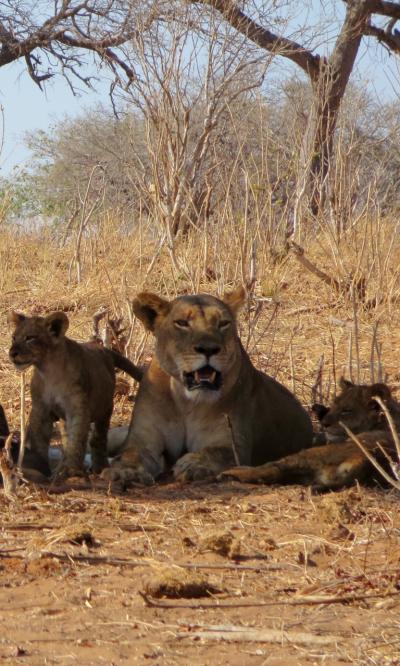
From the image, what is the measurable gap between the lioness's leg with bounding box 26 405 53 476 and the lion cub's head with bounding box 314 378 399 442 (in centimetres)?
132

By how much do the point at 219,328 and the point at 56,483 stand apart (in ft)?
3.38

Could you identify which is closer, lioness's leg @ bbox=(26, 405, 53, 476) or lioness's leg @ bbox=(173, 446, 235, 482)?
lioness's leg @ bbox=(173, 446, 235, 482)

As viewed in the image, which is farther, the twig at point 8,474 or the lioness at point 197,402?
the lioness at point 197,402

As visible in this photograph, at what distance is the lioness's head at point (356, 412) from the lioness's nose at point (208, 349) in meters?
0.74

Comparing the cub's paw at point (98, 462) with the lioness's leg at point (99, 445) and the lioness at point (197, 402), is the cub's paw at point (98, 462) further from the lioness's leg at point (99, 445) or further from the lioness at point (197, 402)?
the lioness at point (197, 402)

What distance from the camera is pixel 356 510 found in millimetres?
4609

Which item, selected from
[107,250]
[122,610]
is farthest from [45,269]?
[122,610]

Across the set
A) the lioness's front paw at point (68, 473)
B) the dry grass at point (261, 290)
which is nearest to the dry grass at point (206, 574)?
the lioness's front paw at point (68, 473)

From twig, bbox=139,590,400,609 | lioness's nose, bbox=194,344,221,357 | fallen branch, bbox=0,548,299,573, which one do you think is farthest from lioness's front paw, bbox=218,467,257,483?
twig, bbox=139,590,400,609

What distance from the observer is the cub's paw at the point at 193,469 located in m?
5.49

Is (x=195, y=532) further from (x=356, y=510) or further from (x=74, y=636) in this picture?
(x=74, y=636)

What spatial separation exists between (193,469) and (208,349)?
55cm

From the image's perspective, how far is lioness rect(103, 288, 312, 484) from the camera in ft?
18.2

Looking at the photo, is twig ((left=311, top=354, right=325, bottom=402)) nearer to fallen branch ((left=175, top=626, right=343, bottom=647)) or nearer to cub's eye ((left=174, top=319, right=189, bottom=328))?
cub's eye ((left=174, top=319, right=189, bottom=328))
